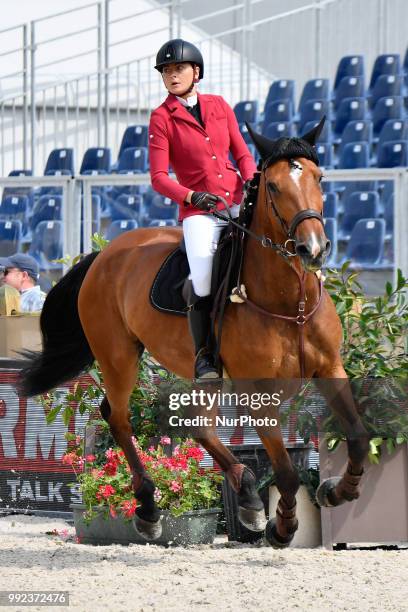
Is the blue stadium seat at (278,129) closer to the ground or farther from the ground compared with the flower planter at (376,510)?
farther from the ground

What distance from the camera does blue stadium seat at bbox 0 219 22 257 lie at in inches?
360

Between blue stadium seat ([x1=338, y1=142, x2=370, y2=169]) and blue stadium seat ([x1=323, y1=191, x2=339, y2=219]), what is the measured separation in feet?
10.4

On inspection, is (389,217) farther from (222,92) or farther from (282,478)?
(222,92)

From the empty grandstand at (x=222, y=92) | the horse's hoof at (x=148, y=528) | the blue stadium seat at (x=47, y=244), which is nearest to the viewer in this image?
the horse's hoof at (x=148, y=528)

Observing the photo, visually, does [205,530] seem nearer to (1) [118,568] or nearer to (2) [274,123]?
(1) [118,568]

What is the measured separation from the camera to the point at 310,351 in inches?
202

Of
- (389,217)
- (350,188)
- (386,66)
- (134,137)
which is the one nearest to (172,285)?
(389,217)

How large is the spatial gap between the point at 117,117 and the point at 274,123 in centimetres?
233

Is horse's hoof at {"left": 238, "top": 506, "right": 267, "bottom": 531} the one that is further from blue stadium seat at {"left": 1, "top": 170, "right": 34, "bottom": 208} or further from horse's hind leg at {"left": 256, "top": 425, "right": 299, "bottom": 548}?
blue stadium seat at {"left": 1, "top": 170, "right": 34, "bottom": 208}

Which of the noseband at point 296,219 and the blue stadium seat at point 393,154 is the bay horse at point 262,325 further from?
the blue stadium seat at point 393,154

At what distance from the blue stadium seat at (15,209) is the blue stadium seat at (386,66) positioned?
7320 mm

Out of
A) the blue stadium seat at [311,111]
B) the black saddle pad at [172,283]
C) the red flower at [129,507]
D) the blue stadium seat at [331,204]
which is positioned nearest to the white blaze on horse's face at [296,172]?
the black saddle pad at [172,283]

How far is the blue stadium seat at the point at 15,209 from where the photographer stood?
30.1 ft

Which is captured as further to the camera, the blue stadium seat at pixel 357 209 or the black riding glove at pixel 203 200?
the blue stadium seat at pixel 357 209
